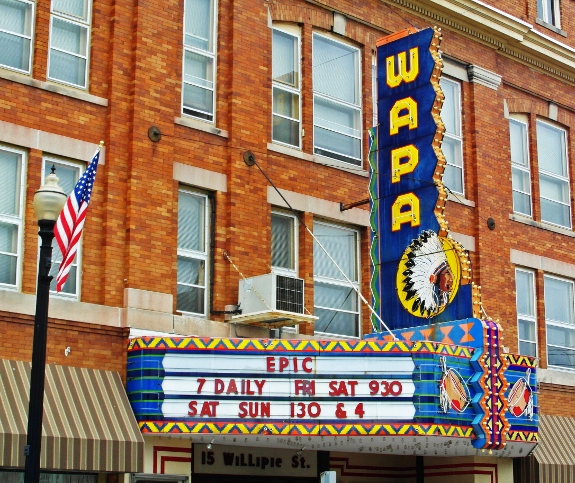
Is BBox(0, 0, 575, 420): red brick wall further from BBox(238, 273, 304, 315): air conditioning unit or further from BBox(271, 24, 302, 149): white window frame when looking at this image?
BBox(238, 273, 304, 315): air conditioning unit

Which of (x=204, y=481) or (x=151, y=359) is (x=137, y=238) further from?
(x=204, y=481)

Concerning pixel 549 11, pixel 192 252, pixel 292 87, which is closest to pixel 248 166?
pixel 192 252

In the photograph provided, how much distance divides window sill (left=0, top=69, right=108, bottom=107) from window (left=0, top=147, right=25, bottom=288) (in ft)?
3.65

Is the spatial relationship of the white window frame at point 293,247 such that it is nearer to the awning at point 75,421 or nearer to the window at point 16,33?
the awning at point 75,421

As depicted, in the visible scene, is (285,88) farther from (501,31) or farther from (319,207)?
(501,31)

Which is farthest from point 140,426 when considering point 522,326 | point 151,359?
point 522,326

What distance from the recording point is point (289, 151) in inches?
830

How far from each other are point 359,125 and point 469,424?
7.09 metres

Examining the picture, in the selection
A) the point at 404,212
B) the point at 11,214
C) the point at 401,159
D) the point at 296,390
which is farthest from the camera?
the point at 401,159

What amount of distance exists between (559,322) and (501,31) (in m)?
6.83

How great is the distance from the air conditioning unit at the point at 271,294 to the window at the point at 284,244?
1.53 m

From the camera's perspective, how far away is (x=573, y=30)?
2880 centimetres

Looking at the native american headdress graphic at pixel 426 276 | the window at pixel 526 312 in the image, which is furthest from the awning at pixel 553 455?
the native american headdress graphic at pixel 426 276

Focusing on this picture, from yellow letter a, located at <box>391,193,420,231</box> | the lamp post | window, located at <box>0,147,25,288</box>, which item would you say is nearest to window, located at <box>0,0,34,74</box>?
window, located at <box>0,147,25,288</box>
